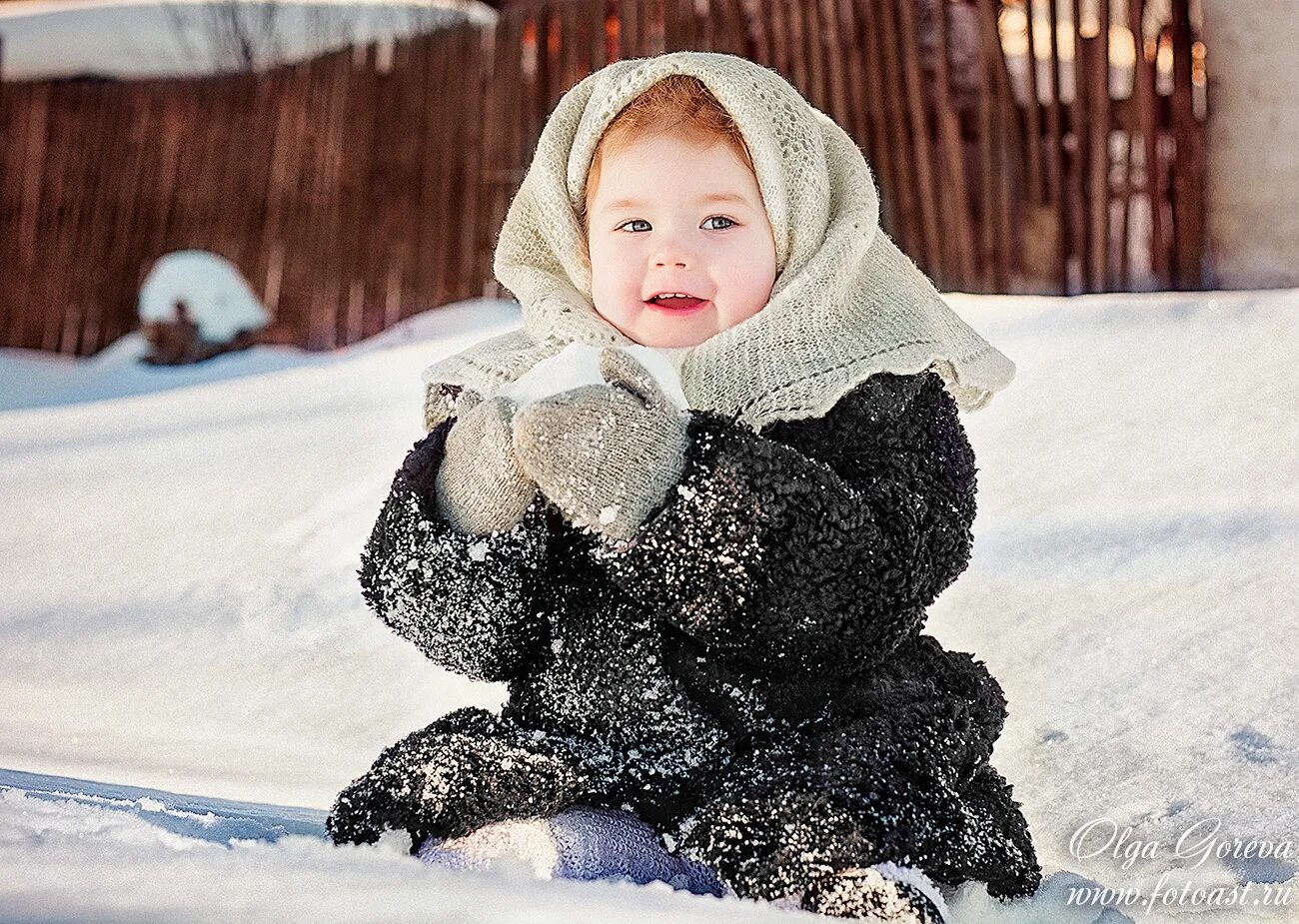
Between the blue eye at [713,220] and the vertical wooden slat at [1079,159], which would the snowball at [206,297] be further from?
the blue eye at [713,220]

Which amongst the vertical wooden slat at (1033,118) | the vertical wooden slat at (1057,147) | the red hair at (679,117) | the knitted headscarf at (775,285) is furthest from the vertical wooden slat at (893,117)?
the red hair at (679,117)

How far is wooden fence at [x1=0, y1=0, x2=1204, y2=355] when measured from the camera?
316cm

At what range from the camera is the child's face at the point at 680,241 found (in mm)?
1267

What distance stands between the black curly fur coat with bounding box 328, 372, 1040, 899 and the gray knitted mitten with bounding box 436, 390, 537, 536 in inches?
0.5

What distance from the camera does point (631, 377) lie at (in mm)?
1128

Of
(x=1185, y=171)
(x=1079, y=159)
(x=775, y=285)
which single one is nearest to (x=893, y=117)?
(x=1079, y=159)

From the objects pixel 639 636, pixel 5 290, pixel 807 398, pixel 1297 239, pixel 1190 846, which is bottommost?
pixel 1190 846

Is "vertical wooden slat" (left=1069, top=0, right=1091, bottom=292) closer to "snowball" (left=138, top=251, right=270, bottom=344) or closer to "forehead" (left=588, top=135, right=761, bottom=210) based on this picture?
"forehead" (left=588, top=135, right=761, bottom=210)

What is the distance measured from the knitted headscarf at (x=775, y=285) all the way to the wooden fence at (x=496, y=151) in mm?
1926

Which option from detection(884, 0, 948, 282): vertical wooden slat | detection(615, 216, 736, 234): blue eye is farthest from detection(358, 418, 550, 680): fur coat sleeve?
detection(884, 0, 948, 282): vertical wooden slat

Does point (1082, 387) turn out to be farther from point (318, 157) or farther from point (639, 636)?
point (318, 157)

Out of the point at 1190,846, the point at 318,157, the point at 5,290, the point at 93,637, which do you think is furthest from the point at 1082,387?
the point at 5,290

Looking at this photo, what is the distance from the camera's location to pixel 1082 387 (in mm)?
2459

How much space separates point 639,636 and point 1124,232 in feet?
7.48
